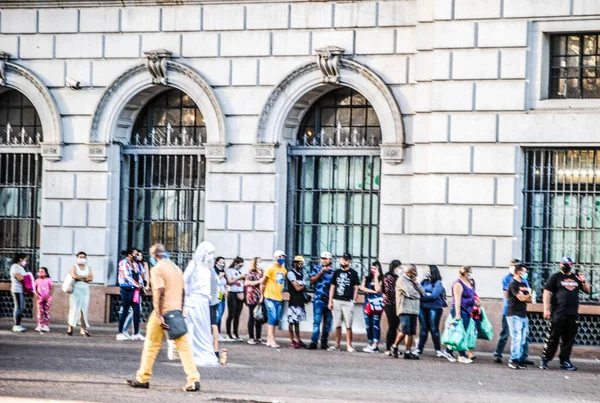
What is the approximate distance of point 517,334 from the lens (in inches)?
881

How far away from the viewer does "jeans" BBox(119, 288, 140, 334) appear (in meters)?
25.8

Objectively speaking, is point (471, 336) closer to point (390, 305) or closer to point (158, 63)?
point (390, 305)

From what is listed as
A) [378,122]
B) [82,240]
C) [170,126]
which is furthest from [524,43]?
[82,240]

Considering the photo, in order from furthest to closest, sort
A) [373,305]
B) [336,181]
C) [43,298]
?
[336,181]
[43,298]
[373,305]

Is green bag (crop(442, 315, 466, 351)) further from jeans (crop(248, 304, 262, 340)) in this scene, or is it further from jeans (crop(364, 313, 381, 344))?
jeans (crop(248, 304, 262, 340))

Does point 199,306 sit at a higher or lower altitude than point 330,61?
lower

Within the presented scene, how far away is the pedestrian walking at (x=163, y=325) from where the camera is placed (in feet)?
56.5

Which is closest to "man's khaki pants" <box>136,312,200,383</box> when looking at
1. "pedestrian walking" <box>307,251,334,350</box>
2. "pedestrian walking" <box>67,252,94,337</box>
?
"pedestrian walking" <box>307,251,334,350</box>

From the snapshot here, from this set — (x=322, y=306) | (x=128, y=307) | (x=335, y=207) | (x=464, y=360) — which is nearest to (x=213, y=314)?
(x=322, y=306)

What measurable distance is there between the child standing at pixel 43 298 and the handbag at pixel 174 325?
10.1m

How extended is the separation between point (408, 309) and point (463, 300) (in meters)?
0.93

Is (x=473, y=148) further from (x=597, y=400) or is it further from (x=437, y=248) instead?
(x=597, y=400)

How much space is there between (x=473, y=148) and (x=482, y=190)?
30.3 inches

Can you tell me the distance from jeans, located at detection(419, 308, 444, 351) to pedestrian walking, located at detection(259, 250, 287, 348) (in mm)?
2664
